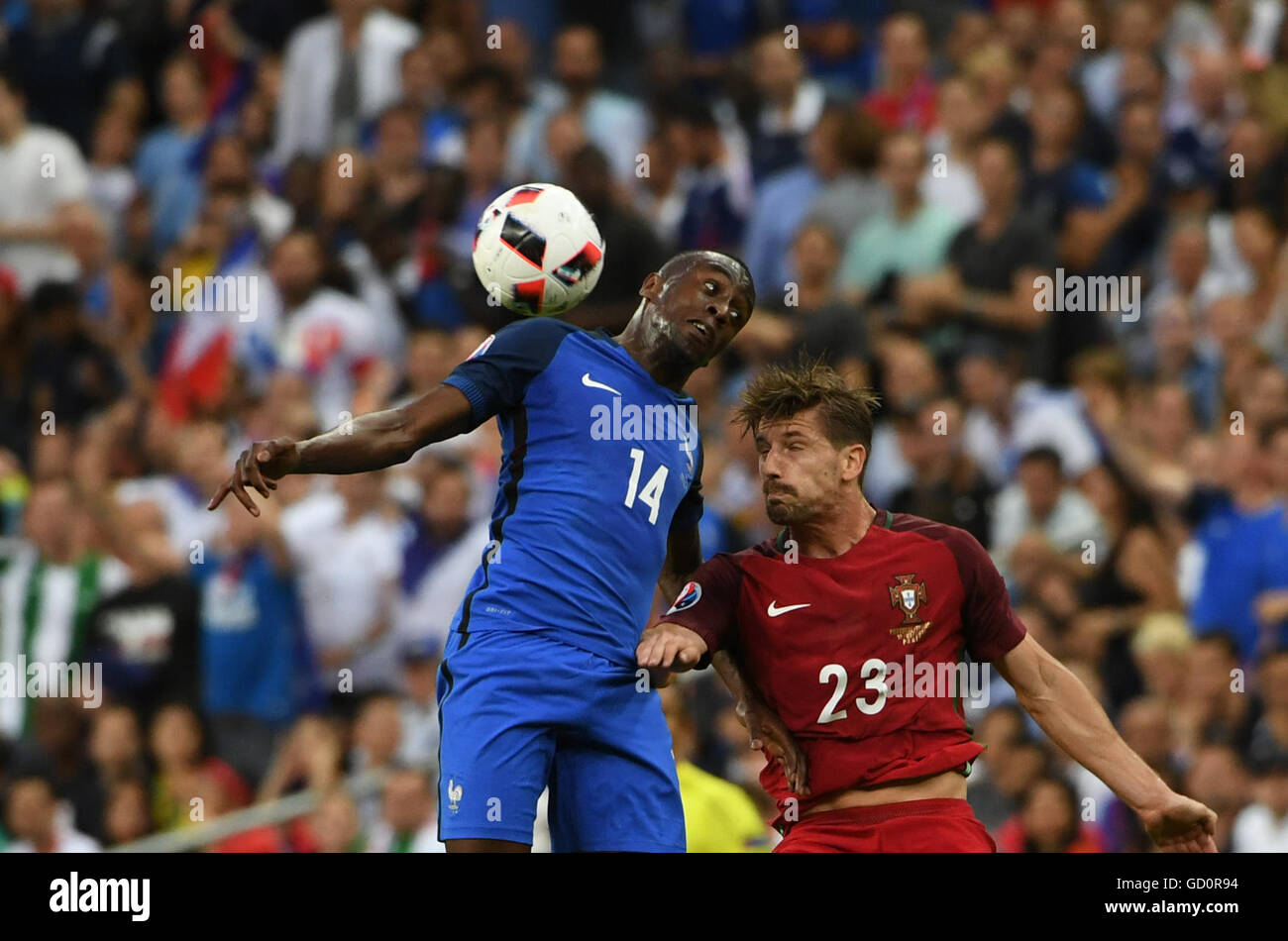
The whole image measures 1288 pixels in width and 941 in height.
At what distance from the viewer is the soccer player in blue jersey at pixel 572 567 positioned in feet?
19.5

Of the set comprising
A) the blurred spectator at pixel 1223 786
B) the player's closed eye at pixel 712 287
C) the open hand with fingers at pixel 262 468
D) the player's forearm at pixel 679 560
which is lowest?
the blurred spectator at pixel 1223 786

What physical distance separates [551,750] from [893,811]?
3.29 ft

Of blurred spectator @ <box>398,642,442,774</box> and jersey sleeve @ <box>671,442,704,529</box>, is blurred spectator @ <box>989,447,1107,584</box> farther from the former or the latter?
jersey sleeve @ <box>671,442,704,529</box>

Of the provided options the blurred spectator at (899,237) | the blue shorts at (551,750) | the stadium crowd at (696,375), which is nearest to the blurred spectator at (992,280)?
the stadium crowd at (696,375)

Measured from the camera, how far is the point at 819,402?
6.22 m

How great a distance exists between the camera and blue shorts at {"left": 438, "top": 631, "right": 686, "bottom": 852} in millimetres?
5910

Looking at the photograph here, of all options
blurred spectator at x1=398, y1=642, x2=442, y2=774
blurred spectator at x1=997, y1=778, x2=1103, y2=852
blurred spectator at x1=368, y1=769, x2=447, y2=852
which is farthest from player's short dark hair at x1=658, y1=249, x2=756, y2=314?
blurred spectator at x1=398, y1=642, x2=442, y2=774

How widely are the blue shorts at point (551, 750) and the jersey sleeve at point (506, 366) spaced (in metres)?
0.68

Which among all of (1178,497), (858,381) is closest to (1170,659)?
(1178,497)

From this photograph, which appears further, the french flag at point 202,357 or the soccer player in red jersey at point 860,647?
the french flag at point 202,357

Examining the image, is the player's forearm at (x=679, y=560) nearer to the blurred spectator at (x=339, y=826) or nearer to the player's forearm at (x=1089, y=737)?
the player's forearm at (x=1089, y=737)
